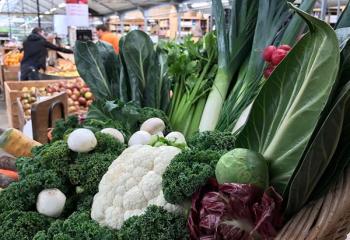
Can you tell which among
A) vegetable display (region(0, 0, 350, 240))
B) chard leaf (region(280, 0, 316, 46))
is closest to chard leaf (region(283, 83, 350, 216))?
vegetable display (region(0, 0, 350, 240))

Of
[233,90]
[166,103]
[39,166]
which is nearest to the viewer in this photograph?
[39,166]

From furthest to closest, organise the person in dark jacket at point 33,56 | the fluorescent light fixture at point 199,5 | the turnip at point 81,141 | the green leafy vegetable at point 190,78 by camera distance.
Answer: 1. the fluorescent light fixture at point 199,5
2. the person in dark jacket at point 33,56
3. the green leafy vegetable at point 190,78
4. the turnip at point 81,141

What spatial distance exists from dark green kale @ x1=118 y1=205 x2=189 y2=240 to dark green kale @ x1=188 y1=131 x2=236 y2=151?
18 cm

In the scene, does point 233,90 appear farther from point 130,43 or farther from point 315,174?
point 315,174

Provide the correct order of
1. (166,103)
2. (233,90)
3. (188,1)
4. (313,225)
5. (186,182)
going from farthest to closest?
1. (188,1)
2. (166,103)
3. (233,90)
4. (186,182)
5. (313,225)

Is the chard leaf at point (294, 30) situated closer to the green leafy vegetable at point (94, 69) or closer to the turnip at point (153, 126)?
the turnip at point (153, 126)

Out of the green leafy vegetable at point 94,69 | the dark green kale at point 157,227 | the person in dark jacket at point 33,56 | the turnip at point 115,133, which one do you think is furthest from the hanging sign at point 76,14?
the dark green kale at point 157,227

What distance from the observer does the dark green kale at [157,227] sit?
74 cm

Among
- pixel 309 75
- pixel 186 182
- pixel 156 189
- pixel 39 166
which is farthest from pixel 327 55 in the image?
pixel 39 166

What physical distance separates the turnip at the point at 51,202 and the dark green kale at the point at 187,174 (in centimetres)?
28

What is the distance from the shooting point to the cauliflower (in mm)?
845

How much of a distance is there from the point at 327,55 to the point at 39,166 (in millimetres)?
709

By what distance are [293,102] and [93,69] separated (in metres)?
0.97

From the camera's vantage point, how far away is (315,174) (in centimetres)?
63
